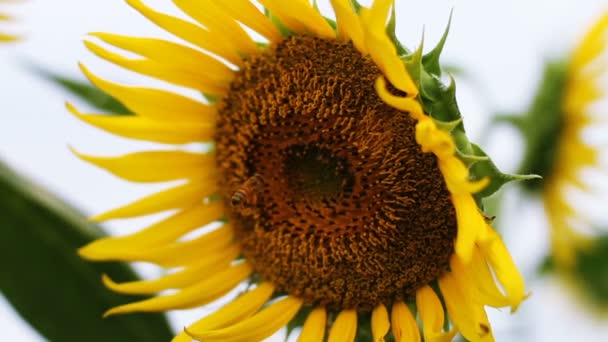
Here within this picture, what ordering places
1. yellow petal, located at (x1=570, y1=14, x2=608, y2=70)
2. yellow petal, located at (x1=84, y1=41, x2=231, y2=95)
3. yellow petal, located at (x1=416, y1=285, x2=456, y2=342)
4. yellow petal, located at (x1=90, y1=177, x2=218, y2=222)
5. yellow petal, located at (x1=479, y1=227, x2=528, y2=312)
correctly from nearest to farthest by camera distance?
yellow petal, located at (x1=479, y1=227, x2=528, y2=312) → yellow petal, located at (x1=416, y1=285, x2=456, y2=342) → yellow petal, located at (x1=84, y1=41, x2=231, y2=95) → yellow petal, located at (x1=90, y1=177, x2=218, y2=222) → yellow petal, located at (x1=570, y1=14, x2=608, y2=70)

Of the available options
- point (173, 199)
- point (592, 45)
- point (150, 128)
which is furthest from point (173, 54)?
point (592, 45)

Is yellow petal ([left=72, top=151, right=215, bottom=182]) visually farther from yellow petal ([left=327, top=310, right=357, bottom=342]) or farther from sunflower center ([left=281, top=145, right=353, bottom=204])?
yellow petal ([left=327, top=310, right=357, bottom=342])

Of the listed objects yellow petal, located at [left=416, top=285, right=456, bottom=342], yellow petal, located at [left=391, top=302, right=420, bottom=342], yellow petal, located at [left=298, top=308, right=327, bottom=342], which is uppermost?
yellow petal, located at [left=416, top=285, right=456, bottom=342]

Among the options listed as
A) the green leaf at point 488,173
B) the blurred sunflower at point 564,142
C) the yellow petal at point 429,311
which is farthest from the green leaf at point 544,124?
the green leaf at point 488,173

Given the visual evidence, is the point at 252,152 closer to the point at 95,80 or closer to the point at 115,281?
the point at 95,80

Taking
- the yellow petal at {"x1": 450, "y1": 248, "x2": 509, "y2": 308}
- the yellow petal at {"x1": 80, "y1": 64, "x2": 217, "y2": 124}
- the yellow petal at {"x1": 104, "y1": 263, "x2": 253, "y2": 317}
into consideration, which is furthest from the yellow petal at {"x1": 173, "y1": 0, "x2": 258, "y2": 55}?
the yellow petal at {"x1": 450, "y1": 248, "x2": 509, "y2": 308}
